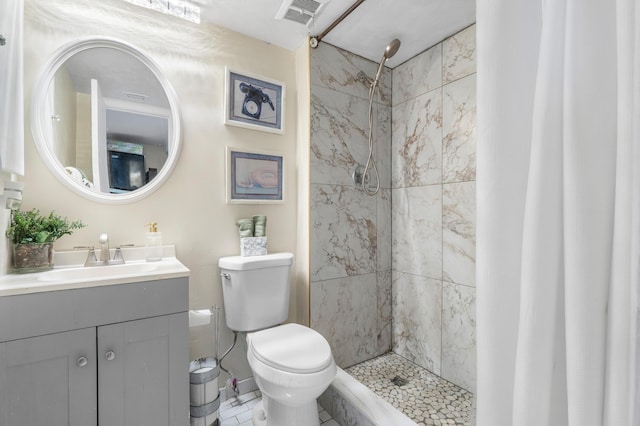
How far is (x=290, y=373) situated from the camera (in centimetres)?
120

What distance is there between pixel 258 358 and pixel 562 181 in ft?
4.20

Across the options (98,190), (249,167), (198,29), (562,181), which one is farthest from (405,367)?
(198,29)

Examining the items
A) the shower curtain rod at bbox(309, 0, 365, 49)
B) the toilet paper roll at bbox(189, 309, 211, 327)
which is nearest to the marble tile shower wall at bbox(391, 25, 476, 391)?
the shower curtain rod at bbox(309, 0, 365, 49)

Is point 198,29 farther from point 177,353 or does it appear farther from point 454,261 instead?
point 454,261

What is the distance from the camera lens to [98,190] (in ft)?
4.74

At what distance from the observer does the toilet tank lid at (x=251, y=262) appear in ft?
Result: 5.21

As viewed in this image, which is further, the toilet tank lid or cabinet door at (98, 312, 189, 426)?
the toilet tank lid

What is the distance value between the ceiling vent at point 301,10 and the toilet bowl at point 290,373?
1694 mm

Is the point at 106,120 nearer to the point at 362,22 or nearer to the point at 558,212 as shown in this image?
the point at 362,22

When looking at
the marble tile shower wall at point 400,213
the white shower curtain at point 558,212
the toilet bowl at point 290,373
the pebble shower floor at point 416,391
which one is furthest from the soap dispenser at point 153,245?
the white shower curtain at point 558,212

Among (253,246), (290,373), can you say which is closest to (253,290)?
(253,246)

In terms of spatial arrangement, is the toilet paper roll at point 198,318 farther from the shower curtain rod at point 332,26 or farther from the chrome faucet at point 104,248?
the shower curtain rod at point 332,26

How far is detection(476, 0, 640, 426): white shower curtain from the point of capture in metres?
0.32

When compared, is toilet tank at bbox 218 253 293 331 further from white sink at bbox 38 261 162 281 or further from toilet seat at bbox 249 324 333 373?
white sink at bbox 38 261 162 281
